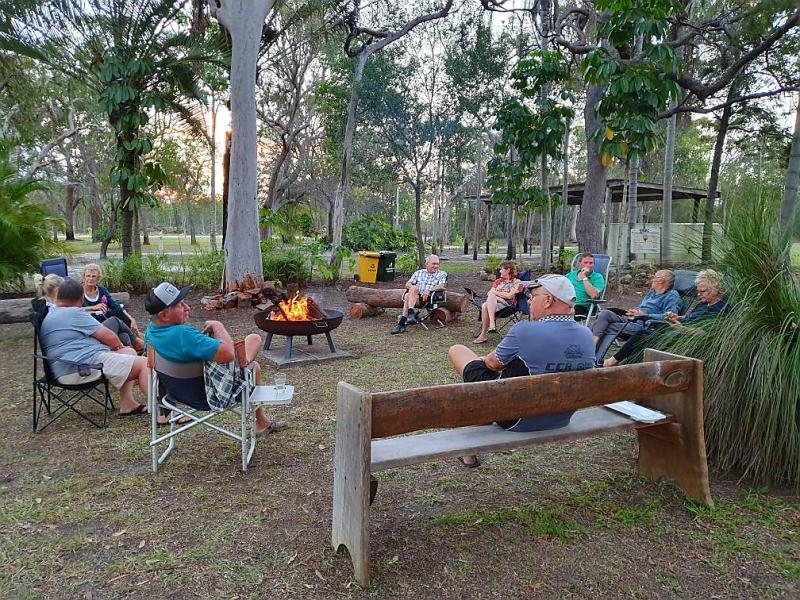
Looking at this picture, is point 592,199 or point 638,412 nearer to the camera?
point 638,412

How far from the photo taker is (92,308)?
17.4 feet

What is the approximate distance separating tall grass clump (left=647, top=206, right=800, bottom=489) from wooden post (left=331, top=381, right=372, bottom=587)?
224 centimetres

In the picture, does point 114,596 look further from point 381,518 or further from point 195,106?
point 195,106

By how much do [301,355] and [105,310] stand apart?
6.74ft

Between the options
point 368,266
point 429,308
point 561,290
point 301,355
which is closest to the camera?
point 561,290

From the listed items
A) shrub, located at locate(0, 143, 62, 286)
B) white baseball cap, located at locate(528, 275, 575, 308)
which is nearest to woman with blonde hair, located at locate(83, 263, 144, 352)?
shrub, located at locate(0, 143, 62, 286)

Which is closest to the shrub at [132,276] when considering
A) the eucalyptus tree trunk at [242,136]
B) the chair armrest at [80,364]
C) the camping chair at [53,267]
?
the eucalyptus tree trunk at [242,136]

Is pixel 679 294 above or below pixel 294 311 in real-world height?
above

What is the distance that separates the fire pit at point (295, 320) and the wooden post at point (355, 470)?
3.48 m

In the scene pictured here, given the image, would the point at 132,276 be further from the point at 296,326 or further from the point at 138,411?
the point at 138,411

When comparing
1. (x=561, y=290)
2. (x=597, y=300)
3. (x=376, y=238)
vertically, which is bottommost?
(x=597, y=300)

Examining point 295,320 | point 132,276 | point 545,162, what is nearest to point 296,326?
point 295,320

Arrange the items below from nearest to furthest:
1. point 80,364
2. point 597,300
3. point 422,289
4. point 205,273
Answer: point 80,364, point 597,300, point 422,289, point 205,273

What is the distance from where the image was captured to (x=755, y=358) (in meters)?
3.17
